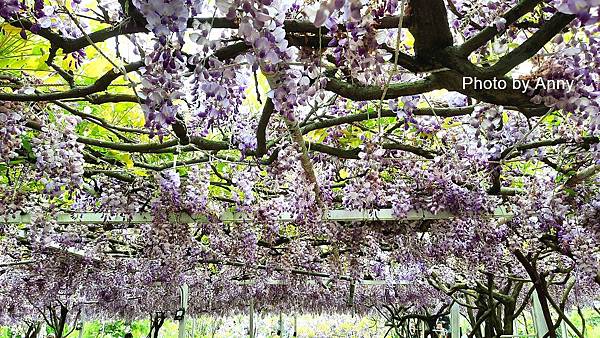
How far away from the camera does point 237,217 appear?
4441 mm

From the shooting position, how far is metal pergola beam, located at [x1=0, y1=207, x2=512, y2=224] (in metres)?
4.03

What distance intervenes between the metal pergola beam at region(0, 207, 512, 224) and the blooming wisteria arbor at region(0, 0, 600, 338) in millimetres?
14

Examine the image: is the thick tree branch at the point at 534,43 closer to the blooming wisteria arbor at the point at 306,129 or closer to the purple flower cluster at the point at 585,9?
the blooming wisteria arbor at the point at 306,129

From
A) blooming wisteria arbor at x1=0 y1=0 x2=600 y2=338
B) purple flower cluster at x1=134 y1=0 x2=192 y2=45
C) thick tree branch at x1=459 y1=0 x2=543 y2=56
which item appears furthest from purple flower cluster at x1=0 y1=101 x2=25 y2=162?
thick tree branch at x1=459 y1=0 x2=543 y2=56

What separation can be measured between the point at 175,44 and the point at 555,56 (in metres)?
0.96

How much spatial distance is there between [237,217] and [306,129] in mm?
1857

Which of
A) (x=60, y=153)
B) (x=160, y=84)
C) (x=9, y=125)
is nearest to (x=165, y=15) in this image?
(x=160, y=84)

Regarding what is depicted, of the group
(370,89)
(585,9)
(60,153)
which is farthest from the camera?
(60,153)

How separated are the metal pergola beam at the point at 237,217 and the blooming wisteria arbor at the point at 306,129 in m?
0.01

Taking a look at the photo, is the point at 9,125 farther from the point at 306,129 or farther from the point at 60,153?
the point at 306,129

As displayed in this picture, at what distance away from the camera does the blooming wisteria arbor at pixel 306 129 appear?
1304mm

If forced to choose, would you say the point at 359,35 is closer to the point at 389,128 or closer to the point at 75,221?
the point at 389,128

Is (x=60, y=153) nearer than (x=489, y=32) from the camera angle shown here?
No

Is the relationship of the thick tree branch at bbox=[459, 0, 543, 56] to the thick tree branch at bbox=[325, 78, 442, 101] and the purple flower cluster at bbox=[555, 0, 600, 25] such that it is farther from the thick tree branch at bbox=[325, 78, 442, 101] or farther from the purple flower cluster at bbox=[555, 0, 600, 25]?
the purple flower cluster at bbox=[555, 0, 600, 25]
